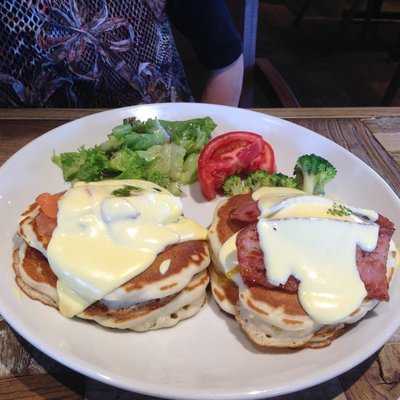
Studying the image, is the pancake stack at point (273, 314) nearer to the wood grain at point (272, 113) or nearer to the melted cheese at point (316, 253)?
the melted cheese at point (316, 253)

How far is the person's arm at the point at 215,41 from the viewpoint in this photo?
2.92 meters

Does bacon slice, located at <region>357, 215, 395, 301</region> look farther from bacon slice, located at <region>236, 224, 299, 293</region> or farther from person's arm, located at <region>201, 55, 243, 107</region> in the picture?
person's arm, located at <region>201, 55, 243, 107</region>

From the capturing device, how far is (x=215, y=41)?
304cm

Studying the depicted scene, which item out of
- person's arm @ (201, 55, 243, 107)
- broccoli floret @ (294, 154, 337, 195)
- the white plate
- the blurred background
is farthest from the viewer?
the blurred background

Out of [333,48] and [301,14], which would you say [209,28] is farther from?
[301,14]

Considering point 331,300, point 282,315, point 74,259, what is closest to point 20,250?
point 74,259

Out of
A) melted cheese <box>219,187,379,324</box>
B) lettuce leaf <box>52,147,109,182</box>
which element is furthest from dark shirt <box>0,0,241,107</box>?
melted cheese <box>219,187,379,324</box>

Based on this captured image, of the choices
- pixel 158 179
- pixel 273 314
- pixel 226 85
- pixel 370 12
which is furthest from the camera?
pixel 370 12

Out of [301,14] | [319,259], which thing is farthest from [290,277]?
[301,14]

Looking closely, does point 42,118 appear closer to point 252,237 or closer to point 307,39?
point 252,237

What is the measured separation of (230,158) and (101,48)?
3.42ft

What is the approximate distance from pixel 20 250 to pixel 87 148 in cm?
79

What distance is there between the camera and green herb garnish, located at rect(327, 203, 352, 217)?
1.63 meters

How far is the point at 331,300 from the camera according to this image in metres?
1.43
